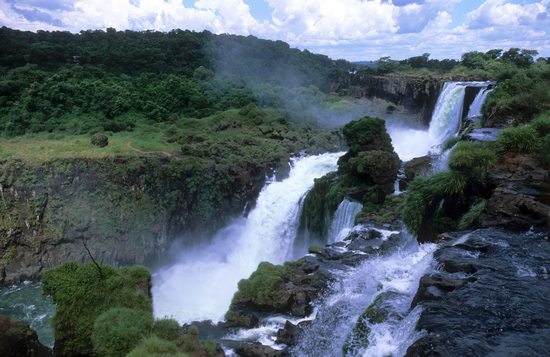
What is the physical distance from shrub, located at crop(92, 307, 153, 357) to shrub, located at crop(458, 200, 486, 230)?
29.3 feet

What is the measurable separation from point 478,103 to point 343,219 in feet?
33.7

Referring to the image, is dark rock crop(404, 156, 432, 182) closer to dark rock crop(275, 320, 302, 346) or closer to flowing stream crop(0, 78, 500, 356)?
flowing stream crop(0, 78, 500, 356)

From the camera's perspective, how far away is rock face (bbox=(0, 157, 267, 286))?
82.2 feet

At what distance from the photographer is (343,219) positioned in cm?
2164

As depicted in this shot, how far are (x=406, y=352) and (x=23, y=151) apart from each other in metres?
27.6

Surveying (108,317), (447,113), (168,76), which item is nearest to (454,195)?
(108,317)

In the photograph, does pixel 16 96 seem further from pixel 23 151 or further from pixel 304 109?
pixel 304 109

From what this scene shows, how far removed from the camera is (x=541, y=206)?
37.5 ft

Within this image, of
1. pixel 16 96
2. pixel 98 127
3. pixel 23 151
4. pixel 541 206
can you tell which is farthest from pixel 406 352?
pixel 16 96

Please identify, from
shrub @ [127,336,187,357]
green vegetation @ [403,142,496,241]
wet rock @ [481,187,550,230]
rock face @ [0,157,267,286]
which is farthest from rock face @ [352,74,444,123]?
shrub @ [127,336,187,357]

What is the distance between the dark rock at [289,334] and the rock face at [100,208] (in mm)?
14415

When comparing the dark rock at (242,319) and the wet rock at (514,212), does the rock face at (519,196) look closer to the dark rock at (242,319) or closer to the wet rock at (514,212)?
the wet rock at (514,212)

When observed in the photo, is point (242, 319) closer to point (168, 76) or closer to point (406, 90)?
point (406, 90)

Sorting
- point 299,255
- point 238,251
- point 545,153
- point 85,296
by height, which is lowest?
point 238,251
